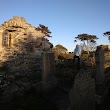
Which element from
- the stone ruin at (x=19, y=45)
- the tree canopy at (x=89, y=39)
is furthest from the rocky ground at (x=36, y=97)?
the tree canopy at (x=89, y=39)

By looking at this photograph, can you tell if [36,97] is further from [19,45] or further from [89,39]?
[89,39]

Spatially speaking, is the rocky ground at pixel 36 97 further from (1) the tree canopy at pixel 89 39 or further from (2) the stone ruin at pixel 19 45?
(1) the tree canopy at pixel 89 39

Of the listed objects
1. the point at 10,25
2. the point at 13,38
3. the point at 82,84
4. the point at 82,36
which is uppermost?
the point at 82,36

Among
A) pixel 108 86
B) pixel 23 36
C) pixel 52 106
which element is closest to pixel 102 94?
pixel 108 86

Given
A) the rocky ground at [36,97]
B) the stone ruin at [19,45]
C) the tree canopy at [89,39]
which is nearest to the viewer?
the rocky ground at [36,97]

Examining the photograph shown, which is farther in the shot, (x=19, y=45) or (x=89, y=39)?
(x=89, y=39)

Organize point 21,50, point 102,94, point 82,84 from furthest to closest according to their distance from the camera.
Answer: point 21,50 < point 102,94 < point 82,84

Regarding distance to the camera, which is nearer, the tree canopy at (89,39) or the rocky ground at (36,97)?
the rocky ground at (36,97)

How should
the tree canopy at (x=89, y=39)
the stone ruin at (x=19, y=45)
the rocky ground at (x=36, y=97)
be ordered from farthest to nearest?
the tree canopy at (x=89, y=39)
the stone ruin at (x=19, y=45)
the rocky ground at (x=36, y=97)

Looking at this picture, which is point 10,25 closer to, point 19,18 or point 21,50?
point 19,18

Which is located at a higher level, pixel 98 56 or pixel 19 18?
pixel 19 18

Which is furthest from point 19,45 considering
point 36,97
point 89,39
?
point 89,39

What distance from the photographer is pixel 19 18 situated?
15453 mm

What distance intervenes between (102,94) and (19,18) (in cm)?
1111
